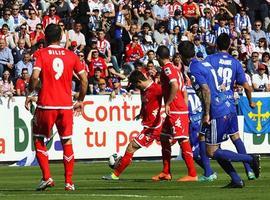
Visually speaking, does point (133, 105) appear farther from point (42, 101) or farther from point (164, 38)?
point (42, 101)

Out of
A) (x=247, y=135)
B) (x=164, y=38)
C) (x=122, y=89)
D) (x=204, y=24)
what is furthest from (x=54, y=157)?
(x=204, y=24)

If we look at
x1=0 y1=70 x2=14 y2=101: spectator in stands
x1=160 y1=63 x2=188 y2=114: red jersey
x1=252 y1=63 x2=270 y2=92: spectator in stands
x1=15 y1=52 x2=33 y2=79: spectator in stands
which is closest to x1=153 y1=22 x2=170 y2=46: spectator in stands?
x1=252 y1=63 x2=270 y2=92: spectator in stands

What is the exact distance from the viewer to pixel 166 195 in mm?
15406

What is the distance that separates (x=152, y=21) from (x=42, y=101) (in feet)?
70.0

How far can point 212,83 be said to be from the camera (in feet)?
57.0

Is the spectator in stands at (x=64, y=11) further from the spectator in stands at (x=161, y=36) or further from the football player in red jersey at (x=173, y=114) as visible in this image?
the football player in red jersey at (x=173, y=114)

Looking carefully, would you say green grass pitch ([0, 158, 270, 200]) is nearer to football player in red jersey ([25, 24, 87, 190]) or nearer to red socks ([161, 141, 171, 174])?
red socks ([161, 141, 171, 174])

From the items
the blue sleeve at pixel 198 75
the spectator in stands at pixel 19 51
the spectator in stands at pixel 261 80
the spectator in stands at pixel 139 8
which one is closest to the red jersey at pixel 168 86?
the blue sleeve at pixel 198 75

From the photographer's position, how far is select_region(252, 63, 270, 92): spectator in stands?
33750 millimetres

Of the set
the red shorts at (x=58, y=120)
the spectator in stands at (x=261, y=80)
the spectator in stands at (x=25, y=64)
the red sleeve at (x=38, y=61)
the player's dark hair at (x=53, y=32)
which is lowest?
the spectator in stands at (x=261, y=80)

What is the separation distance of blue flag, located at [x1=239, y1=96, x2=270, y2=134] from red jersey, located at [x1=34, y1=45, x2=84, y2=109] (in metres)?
15.5

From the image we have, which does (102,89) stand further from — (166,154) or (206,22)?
(166,154)

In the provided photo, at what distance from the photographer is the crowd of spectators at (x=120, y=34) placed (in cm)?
3222

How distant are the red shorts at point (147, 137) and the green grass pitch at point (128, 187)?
2.27ft
